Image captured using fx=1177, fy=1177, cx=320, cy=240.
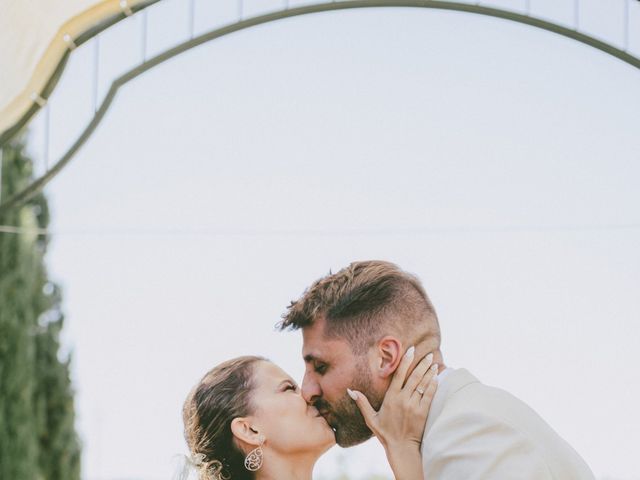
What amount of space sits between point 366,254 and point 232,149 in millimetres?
9205

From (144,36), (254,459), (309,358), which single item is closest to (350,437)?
(309,358)

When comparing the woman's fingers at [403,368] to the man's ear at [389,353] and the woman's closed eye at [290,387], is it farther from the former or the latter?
the woman's closed eye at [290,387]

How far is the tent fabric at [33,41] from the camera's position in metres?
4.21

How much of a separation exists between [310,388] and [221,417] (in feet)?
1.58

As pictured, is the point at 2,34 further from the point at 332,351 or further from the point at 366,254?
the point at 366,254

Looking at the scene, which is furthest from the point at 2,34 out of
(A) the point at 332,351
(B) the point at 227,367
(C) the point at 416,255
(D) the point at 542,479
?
(C) the point at 416,255

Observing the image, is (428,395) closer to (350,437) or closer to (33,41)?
(350,437)

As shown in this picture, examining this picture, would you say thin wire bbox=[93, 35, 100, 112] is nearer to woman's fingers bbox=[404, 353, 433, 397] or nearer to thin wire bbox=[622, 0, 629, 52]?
thin wire bbox=[622, 0, 629, 52]

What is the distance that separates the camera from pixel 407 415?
131 inches

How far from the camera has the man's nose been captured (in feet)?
11.9

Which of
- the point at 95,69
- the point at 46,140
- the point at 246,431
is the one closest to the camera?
the point at 246,431

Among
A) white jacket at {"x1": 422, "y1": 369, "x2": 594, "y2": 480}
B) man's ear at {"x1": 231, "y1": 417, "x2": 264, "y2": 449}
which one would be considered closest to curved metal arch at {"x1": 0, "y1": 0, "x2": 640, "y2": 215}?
man's ear at {"x1": 231, "y1": 417, "x2": 264, "y2": 449}

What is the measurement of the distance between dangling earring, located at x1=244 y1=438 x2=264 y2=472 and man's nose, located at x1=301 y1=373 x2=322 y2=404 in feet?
1.10

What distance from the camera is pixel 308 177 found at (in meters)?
26.8
